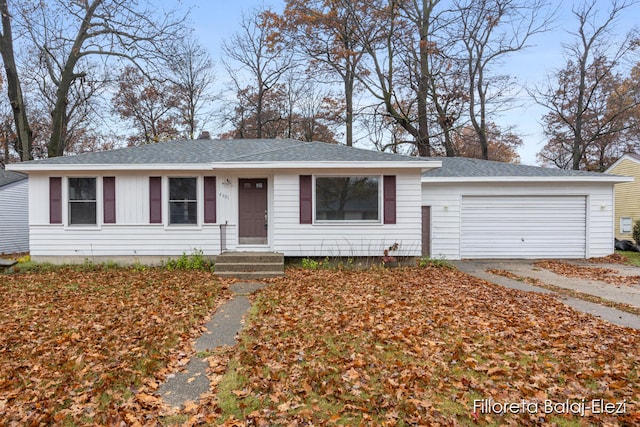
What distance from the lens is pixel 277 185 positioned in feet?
31.0

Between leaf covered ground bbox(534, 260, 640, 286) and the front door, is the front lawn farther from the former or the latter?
the front door

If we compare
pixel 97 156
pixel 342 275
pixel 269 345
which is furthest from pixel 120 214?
pixel 269 345

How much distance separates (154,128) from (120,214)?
54.2 feet

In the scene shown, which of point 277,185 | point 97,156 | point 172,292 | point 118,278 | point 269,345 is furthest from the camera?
point 97,156

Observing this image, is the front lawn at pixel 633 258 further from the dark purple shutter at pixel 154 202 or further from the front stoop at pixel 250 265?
the dark purple shutter at pixel 154 202

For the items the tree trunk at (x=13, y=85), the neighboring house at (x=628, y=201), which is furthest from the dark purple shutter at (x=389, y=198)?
the tree trunk at (x=13, y=85)

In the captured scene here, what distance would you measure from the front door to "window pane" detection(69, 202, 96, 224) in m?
4.31

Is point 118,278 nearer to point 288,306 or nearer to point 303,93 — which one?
point 288,306

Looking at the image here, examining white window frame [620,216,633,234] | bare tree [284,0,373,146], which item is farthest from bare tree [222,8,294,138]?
white window frame [620,216,633,234]

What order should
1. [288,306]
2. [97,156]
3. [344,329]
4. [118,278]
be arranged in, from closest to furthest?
[344,329], [288,306], [118,278], [97,156]

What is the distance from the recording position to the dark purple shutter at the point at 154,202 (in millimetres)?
9953

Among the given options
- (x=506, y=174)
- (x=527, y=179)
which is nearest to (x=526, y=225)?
(x=527, y=179)

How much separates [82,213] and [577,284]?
1338cm

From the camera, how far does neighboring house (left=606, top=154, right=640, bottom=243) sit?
52.6 feet
